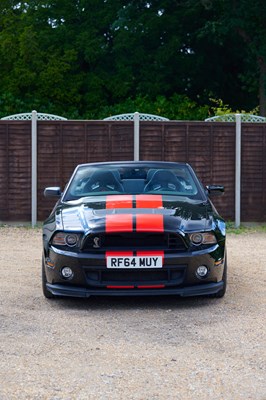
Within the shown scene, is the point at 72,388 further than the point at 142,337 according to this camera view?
No

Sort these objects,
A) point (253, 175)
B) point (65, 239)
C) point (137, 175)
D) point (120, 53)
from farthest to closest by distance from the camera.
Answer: point (120, 53), point (253, 175), point (137, 175), point (65, 239)

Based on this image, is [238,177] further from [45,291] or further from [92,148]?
[45,291]

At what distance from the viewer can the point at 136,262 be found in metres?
6.86

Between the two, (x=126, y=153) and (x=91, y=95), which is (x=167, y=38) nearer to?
(x=91, y=95)

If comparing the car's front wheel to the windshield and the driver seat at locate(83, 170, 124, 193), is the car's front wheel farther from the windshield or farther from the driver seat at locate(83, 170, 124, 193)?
the driver seat at locate(83, 170, 124, 193)

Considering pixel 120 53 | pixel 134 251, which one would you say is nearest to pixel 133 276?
pixel 134 251

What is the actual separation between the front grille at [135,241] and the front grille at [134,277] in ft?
0.64

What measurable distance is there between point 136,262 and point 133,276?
16 cm

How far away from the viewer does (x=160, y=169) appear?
871 cm

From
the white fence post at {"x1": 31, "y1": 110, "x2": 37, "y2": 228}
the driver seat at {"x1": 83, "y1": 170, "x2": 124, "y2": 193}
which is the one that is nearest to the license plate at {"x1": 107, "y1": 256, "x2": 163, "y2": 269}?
the driver seat at {"x1": 83, "y1": 170, "x2": 124, "y2": 193}

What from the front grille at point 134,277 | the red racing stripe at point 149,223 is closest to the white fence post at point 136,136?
the red racing stripe at point 149,223

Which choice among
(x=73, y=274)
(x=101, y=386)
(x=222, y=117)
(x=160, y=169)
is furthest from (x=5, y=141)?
(x=101, y=386)

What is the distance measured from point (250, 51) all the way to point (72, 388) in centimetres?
2517

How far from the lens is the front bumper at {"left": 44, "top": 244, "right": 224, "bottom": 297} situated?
22.7 feet
